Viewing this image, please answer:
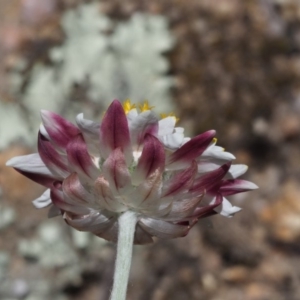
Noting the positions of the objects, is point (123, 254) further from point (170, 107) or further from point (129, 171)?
point (170, 107)

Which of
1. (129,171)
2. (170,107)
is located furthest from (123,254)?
(170,107)

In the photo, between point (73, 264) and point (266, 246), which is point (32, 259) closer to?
point (73, 264)

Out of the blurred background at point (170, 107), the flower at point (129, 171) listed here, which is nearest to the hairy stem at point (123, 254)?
the flower at point (129, 171)

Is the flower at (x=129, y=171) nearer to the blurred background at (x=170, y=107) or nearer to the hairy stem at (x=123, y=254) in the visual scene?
the hairy stem at (x=123, y=254)

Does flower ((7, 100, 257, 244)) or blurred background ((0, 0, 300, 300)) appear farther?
blurred background ((0, 0, 300, 300))

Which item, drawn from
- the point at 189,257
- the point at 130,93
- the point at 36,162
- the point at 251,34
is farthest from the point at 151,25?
the point at 36,162

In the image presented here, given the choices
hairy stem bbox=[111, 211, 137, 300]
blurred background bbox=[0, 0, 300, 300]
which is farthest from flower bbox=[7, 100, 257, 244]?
blurred background bbox=[0, 0, 300, 300]

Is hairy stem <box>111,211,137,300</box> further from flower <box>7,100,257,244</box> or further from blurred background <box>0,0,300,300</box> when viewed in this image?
blurred background <box>0,0,300,300</box>
